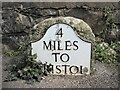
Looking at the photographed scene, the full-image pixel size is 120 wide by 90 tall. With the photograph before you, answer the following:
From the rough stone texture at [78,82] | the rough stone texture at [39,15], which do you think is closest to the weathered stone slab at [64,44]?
the rough stone texture at [78,82]

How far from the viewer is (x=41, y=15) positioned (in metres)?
3.68

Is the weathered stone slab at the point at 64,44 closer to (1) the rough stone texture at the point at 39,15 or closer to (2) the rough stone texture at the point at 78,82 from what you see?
(2) the rough stone texture at the point at 78,82

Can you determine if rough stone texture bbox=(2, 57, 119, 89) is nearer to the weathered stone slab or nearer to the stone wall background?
the weathered stone slab

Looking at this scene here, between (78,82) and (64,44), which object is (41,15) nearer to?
(64,44)

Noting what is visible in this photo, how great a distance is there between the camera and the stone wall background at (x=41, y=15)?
3637mm

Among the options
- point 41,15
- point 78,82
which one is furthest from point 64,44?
point 41,15

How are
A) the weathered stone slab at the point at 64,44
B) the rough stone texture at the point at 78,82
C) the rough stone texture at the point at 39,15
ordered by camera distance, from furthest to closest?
the rough stone texture at the point at 39,15
the weathered stone slab at the point at 64,44
the rough stone texture at the point at 78,82

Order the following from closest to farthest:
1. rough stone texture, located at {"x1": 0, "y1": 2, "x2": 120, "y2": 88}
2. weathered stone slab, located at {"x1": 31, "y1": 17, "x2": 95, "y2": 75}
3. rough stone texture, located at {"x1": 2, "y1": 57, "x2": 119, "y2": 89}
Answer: rough stone texture, located at {"x1": 2, "y1": 57, "x2": 119, "y2": 89} → weathered stone slab, located at {"x1": 31, "y1": 17, "x2": 95, "y2": 75} → rough stone texture, located at {"x1": 0, "y1": 2, "x2": 120, "y2": 88}

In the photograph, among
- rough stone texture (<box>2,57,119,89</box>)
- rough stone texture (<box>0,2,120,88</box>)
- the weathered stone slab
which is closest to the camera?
rough stone texture (<box>2,57,119,89</box>)

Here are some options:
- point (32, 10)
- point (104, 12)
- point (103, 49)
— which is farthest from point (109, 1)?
point (32, 10)

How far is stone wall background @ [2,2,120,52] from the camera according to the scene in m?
3.64

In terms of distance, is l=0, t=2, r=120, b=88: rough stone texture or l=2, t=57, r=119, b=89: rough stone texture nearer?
l=2, t=57, r=119, b=89: rough stone texture

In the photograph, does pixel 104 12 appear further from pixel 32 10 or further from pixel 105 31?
pixel 32 10

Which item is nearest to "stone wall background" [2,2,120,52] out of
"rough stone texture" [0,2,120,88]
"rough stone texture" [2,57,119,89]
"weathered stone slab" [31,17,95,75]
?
"rough stone texture" [0,2,120,88]
